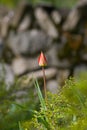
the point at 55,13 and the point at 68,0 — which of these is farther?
the point at 68,0

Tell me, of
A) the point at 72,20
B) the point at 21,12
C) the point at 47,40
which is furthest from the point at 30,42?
the point at 72,20

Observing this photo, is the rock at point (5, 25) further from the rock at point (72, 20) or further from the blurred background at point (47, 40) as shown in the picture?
the rock at point (72, 20)

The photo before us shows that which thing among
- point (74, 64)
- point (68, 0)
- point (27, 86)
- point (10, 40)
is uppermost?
point (68, 0)

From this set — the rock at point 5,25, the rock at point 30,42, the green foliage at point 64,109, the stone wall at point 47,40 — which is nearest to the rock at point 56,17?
the stone wall at point 47,40

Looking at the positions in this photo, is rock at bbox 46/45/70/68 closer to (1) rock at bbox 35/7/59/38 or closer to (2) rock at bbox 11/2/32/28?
(1) rock at bbox 35/7/59/38

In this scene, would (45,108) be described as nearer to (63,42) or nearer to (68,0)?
(63,42)

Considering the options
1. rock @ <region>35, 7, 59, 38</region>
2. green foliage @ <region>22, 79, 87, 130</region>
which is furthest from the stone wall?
green foliage @ <region>22, 79, 87, 130</region>

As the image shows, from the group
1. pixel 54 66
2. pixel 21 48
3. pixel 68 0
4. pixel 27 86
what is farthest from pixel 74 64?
pixel 27 86
